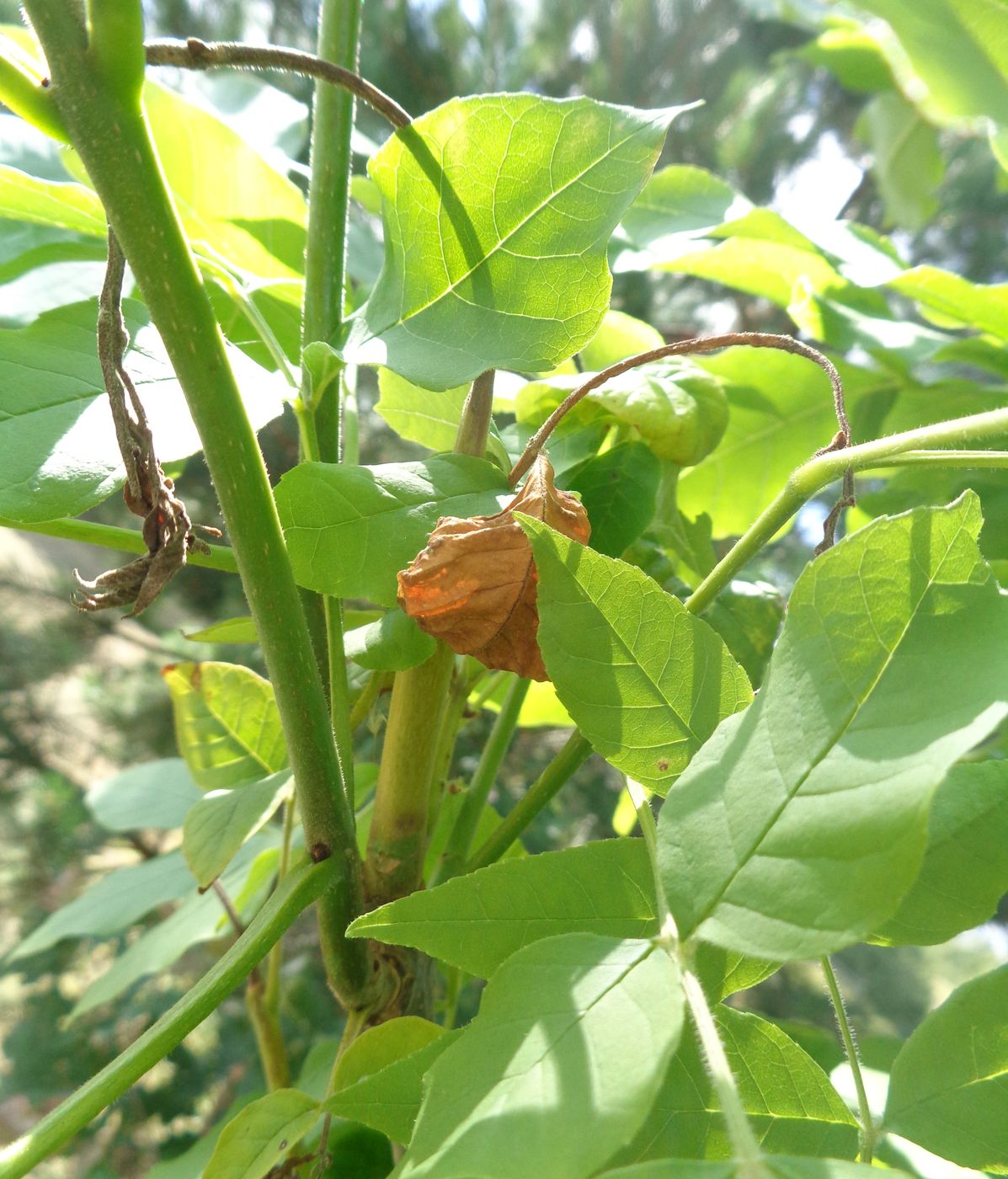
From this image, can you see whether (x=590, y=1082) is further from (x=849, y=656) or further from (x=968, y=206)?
(x=968, y=206)

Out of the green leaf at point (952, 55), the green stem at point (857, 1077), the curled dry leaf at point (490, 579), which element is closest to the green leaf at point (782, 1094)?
the green stem at point (857, 1077)

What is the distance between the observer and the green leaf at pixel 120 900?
23.5 inches

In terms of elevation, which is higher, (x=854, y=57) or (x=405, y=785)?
(x=854, y=57)

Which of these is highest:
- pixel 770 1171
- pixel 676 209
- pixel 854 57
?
pixel 854 57

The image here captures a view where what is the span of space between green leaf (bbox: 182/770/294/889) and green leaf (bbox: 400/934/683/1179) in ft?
0.44

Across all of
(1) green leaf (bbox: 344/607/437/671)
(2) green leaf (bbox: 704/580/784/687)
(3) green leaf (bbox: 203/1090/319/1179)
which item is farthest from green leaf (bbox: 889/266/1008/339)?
(3) green leaf (bbox: 203/1090/319/1179)

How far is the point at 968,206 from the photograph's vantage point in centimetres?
195

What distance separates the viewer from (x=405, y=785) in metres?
0.31

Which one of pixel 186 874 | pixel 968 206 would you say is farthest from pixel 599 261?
pixel 968 206

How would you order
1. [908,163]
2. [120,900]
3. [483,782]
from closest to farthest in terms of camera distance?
[483,782], [120,900], [908,163]

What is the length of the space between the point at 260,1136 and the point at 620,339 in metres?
0.33

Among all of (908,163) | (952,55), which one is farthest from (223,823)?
(908,163)

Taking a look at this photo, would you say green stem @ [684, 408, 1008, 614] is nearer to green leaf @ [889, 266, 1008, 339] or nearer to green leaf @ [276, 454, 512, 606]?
green leaf @ [276, 454, 512, 606]

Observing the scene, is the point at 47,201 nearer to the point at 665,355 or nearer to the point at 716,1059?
the point at 665,355
